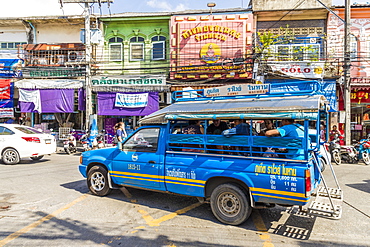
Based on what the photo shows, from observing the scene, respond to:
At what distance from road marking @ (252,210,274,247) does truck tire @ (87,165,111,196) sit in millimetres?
3279

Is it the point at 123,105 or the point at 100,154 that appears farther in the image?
the point at 123,105

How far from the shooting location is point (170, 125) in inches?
207

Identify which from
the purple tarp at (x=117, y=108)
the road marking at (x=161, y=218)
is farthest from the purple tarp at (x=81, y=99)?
the road marking at (x=161, y=218)

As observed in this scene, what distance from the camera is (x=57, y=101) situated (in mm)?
16547

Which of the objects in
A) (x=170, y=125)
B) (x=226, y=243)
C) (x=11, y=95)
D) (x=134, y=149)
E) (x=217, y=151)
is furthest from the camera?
(x=11, y=95)

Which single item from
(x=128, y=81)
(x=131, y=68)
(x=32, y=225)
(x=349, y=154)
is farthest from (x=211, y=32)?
(x=32, y=225)

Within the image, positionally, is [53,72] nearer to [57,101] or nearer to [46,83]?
[46,83]

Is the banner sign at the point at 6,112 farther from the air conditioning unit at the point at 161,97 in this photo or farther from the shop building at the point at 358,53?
the shop building at the point at 358,53

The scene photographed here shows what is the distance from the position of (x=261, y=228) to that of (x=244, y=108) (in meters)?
2.07

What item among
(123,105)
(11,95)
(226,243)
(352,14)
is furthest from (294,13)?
(11,95)

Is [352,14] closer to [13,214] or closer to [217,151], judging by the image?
[217,151]

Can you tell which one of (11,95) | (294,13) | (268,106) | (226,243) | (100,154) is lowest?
(226,243)

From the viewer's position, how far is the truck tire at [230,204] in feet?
14.5

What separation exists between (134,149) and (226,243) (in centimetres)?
273
